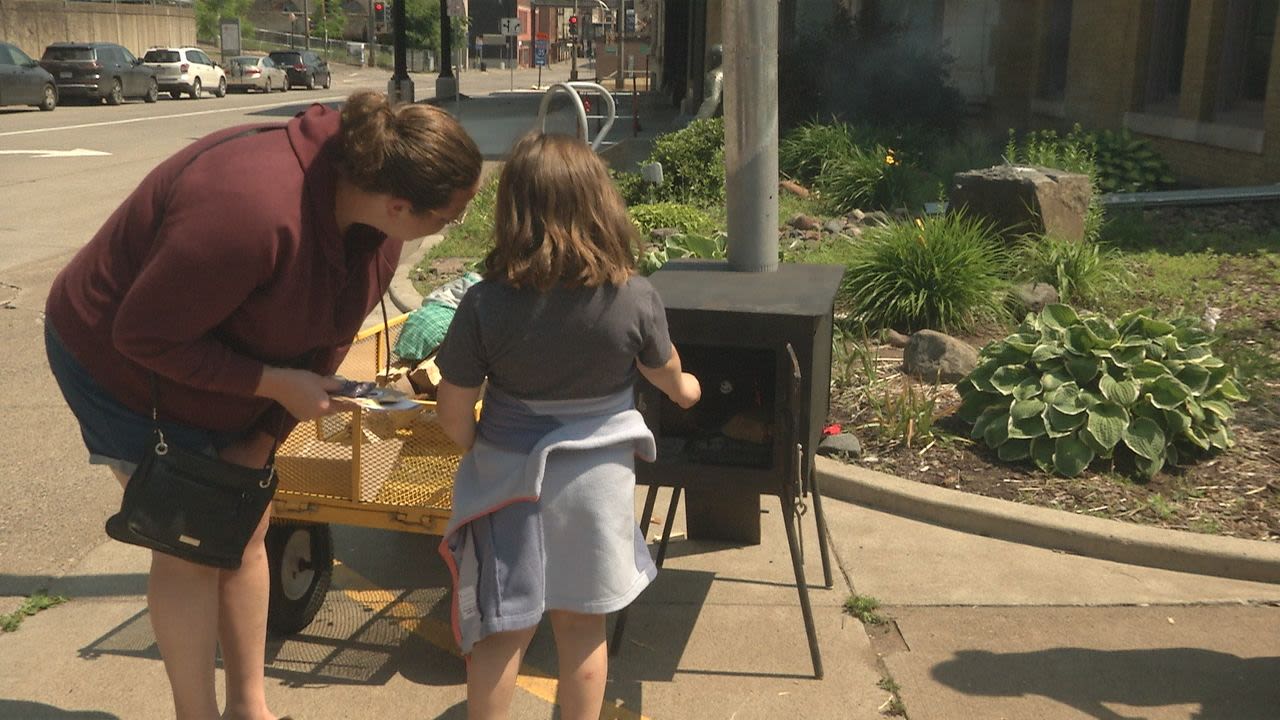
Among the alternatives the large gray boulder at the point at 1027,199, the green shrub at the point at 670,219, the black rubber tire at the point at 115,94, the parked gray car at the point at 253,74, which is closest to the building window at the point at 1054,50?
the large gray boulder at the point at 1027,199

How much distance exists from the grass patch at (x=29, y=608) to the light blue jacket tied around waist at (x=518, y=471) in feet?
6.52

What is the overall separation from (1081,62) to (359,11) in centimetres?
8711

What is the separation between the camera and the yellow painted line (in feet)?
12.3

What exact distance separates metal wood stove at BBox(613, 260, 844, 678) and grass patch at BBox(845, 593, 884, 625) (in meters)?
0.15

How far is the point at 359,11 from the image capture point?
96500 millimetres

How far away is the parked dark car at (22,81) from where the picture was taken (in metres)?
27.4

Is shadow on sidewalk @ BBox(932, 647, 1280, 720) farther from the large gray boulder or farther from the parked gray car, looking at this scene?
the parked gray car

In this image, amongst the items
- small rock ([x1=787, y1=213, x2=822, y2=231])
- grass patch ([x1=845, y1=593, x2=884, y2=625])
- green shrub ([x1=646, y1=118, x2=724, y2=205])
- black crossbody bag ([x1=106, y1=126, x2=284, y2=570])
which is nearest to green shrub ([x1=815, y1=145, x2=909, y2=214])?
green shrub ([x1=646, y1=118, x2=724, y2=205])

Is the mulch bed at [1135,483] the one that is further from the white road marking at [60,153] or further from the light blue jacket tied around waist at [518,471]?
the white road marking at [60,153]

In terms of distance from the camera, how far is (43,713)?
361 cm

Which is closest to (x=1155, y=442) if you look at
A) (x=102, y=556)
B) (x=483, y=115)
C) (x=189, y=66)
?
(x=102, y=556)

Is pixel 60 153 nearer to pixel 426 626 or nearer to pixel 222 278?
pixel 426 626

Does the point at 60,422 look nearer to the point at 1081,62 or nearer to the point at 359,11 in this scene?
the point at 1081,62

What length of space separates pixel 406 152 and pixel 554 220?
0.34m
